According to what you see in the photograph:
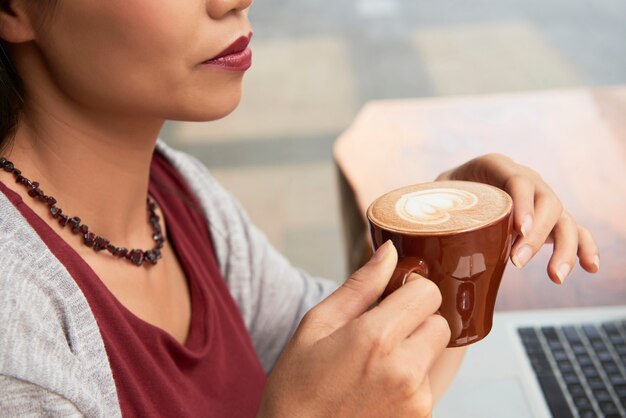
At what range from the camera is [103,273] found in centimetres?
91

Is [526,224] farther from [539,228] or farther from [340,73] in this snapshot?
[340,73]

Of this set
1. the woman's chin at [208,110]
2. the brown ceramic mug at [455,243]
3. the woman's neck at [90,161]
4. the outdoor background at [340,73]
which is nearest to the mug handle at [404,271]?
the brown ceramic mug at [455,243]

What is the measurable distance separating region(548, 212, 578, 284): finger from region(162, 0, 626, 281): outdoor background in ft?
5.87

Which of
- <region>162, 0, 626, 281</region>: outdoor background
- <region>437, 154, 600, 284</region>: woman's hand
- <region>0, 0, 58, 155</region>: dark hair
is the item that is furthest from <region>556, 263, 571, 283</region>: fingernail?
<region>162, 0, 626, 281</region>: outdoor background

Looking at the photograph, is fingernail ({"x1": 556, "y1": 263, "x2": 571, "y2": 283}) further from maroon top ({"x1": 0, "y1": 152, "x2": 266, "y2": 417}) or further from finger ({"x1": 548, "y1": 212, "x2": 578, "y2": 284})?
maroon top ({"x1": 0, "y1": 152, "x2": 266, "y2": 417})

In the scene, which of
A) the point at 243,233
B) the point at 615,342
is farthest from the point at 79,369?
the point at 615,342

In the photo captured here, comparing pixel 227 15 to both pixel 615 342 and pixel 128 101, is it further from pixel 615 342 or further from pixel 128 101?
pixel 615 342

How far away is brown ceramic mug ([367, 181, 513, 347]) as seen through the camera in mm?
686

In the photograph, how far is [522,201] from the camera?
0.82m

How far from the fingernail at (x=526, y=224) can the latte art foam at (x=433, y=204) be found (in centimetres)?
6

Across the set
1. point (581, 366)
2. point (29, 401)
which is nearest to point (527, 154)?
point (581, 366)

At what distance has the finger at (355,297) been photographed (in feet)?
2.15

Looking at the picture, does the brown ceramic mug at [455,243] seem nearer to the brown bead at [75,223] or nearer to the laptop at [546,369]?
the laptop at [546,369]

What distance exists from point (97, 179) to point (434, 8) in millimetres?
3982
